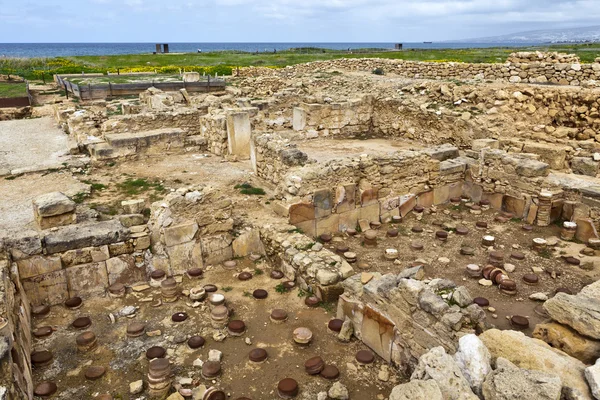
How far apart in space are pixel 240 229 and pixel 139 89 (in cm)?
1533

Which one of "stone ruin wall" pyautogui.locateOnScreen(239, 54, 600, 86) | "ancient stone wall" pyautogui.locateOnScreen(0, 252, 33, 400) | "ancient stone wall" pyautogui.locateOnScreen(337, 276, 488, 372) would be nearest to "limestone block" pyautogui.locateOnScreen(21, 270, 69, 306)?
"ancient stone wall" pyautogui.locateOnScreen(0, 252, 33, 400)

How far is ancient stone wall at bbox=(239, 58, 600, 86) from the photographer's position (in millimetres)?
16359

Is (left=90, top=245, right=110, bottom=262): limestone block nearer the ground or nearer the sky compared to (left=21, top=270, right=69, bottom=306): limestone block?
nearer the sky

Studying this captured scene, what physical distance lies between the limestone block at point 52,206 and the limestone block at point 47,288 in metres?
1.14

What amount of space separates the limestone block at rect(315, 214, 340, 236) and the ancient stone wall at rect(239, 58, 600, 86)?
1156cm

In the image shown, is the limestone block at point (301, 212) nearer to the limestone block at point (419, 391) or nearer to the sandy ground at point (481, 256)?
the sandy ground at point (481, 256)

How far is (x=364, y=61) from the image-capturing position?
1117 inches

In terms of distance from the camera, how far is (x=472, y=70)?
68.7ft

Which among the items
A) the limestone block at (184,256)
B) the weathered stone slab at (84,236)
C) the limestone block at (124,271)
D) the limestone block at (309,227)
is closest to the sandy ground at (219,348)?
the limestone block at (124,271)

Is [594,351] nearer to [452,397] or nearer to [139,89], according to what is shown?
[452,397]

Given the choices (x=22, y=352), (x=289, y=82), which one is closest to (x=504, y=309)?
(x=22, y=352)

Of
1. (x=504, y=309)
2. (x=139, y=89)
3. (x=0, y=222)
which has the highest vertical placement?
(x=139, y=89)

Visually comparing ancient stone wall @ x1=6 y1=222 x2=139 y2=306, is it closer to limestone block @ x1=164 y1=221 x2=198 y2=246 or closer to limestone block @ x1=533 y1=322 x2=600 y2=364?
limestone block @ x1=164 y1=221 x2=198 y2=246

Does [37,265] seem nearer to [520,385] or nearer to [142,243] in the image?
[142,243]
